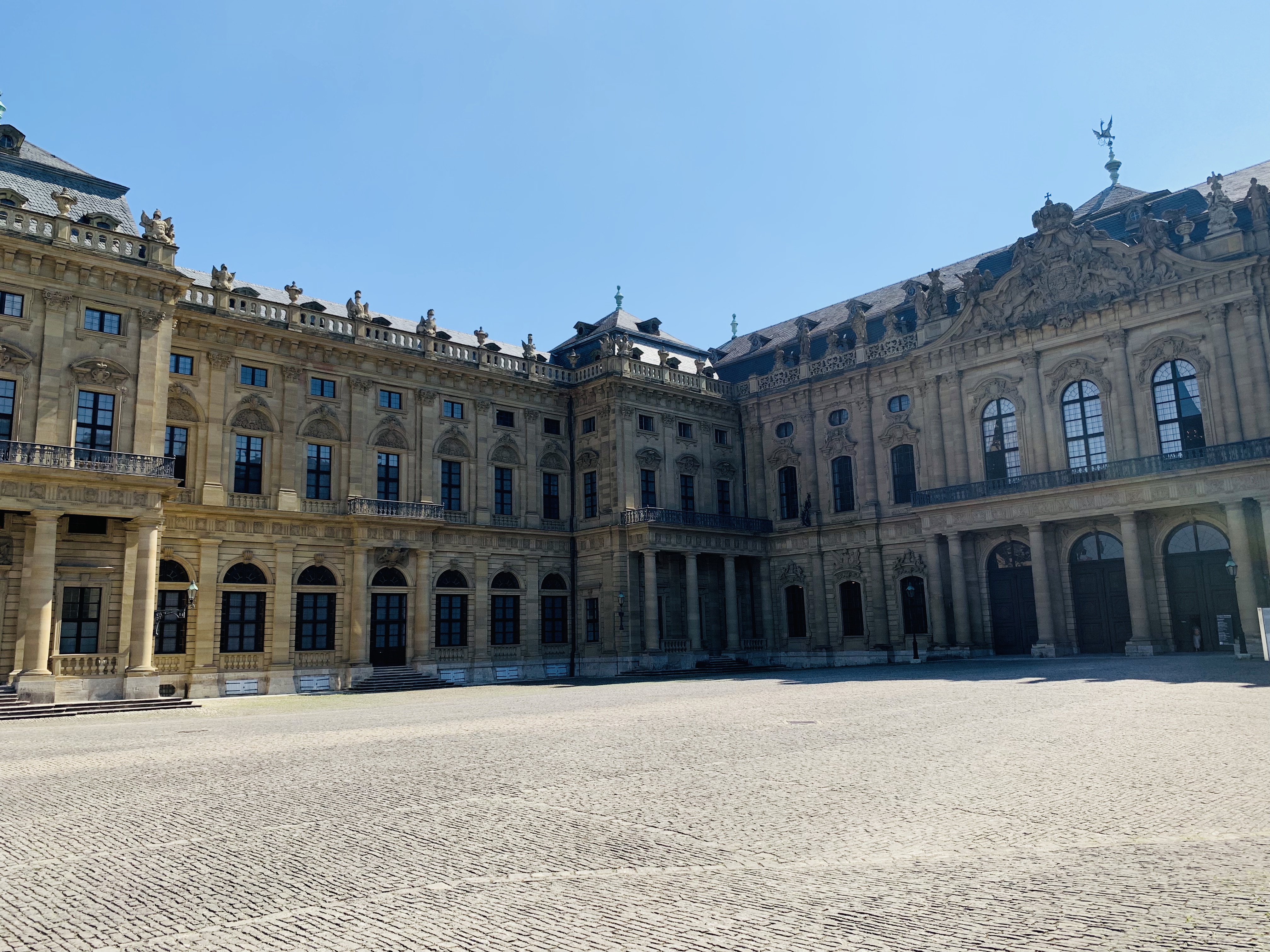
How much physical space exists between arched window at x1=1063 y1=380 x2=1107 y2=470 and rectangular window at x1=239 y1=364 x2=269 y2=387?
115 feet

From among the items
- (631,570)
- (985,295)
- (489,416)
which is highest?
(985,295)

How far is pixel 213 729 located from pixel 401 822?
14.2 metres

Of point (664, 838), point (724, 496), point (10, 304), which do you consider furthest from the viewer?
point (724, 496)

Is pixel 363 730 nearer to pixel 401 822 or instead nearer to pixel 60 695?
pixel 401 822

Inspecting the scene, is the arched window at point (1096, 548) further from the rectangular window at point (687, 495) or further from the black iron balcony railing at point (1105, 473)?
the rectangular window at point (687, 495)

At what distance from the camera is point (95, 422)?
33.2 meters

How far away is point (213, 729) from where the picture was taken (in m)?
21.8

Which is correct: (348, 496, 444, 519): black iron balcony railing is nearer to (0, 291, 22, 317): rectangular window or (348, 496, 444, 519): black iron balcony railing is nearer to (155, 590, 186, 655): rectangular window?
(155, 590, 186, 655): rectangular window

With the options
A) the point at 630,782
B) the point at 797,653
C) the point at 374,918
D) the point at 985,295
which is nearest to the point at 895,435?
the point at 985,295

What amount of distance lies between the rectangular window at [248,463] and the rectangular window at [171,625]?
4.96m

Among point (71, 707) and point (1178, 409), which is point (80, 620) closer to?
point (71, 707)

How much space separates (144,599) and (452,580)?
1452cm

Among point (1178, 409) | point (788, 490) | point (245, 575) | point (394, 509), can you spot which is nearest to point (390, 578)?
point (394, 509)

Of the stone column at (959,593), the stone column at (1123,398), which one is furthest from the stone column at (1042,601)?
the stone column at (1123,398)
